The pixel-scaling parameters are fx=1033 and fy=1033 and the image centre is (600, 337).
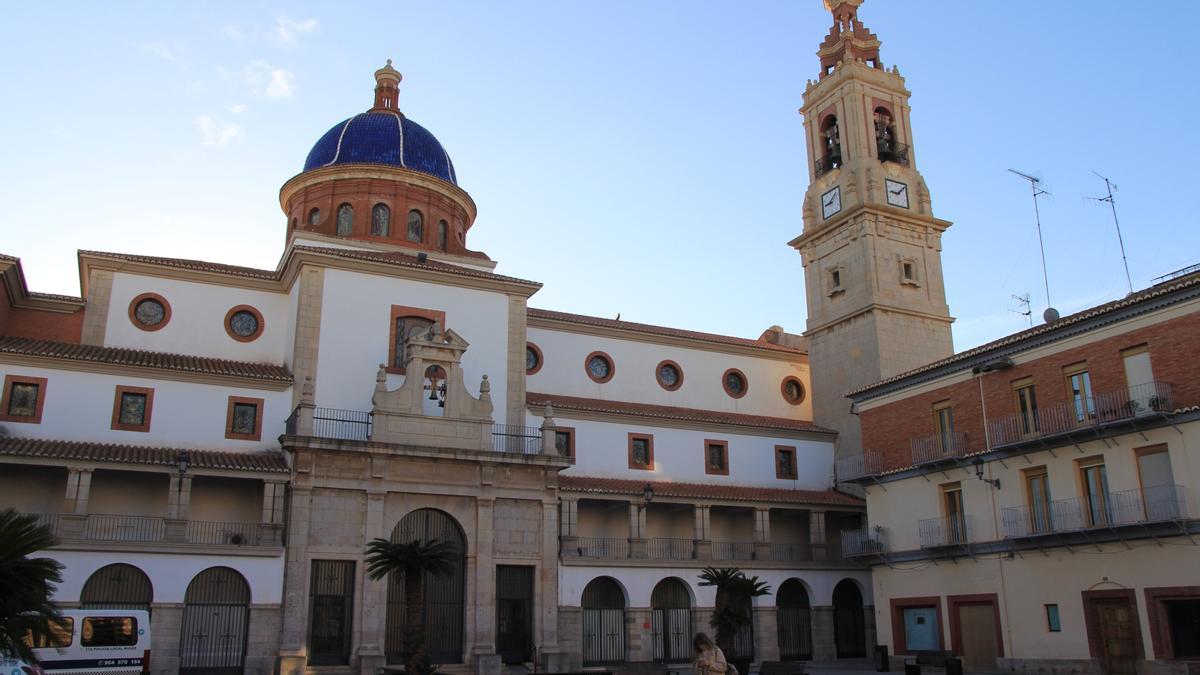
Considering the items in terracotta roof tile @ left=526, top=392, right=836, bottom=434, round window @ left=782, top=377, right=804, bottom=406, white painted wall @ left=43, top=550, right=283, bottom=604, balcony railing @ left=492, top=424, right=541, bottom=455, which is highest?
round window @ left=782, top=377, right=804, bottom=406

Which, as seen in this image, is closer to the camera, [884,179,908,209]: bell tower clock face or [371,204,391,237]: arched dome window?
[371,204,391,237]: arched dome window

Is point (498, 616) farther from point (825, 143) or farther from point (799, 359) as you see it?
point (825, 143)

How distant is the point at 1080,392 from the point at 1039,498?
2.98 meters

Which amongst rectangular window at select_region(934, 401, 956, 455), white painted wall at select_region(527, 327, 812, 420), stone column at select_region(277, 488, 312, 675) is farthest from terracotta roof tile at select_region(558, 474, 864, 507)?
stone column at select_region(277, 488, 312, 675)

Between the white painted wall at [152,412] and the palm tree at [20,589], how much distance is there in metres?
15.5

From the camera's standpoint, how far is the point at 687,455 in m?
36.0

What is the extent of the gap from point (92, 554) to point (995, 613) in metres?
22.8

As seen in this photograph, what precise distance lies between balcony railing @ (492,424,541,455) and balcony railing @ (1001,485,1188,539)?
13297 millimetres

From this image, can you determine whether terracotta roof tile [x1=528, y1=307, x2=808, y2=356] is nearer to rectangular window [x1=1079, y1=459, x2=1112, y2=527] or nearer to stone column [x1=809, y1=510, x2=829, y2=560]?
stone column [x1=809, y1=510, x2=829, y2=560]

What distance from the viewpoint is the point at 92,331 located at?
97.7ft

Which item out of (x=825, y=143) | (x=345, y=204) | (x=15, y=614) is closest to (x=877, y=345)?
(x=825, y=143)

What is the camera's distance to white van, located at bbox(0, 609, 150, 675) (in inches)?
795

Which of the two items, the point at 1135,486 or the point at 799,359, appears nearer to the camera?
the point at 1135,486

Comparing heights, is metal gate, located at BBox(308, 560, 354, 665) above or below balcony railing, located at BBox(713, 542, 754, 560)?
below
